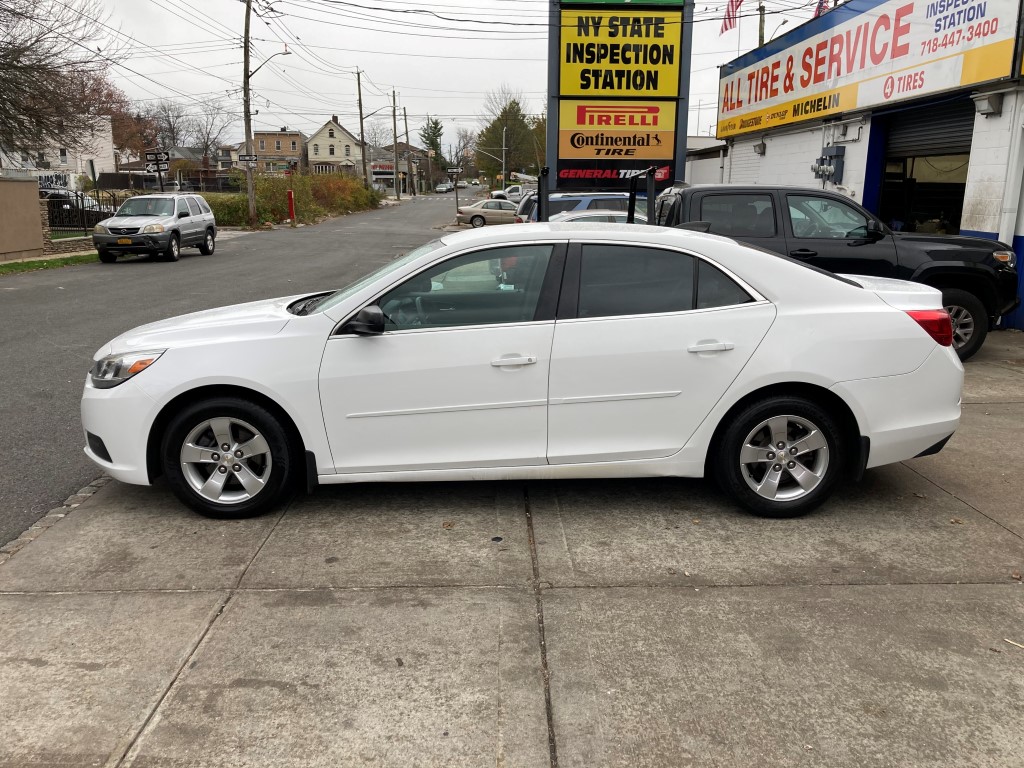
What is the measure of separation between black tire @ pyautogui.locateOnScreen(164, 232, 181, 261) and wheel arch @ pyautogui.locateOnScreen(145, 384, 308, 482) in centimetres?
1879

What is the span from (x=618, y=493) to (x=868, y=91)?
11.3 meters

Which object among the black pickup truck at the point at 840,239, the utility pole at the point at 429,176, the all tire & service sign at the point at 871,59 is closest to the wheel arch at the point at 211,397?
the black pickup truck at the point at 840,239

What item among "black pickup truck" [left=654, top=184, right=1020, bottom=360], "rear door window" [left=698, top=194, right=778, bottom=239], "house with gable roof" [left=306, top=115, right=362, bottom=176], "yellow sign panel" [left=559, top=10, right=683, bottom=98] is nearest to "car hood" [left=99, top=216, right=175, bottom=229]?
"yellow sign panel" [left=559, top=10, right=683, bottom=98]

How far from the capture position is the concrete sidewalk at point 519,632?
2781 millimetres

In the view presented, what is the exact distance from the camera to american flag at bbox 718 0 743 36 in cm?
1961

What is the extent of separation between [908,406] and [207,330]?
12.7ft

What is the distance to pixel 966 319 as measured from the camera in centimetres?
885

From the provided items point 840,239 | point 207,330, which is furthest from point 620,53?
point 207,330

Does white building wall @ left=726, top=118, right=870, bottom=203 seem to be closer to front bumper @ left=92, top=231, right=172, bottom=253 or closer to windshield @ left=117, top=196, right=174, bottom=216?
front bumper @ left=92, top=231, right=172, bottom=253

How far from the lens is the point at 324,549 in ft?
13.9

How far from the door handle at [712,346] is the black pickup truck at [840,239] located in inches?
163

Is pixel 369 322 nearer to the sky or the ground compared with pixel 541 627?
nearer to the sky

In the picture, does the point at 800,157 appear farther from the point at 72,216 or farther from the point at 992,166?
the point at 72,216

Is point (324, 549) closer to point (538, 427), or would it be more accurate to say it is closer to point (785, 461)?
point (538, 427)
